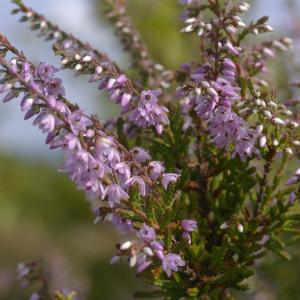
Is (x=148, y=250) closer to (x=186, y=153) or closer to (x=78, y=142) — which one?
(x=78, y=142)

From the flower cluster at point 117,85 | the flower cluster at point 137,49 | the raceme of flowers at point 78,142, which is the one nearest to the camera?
the raceme of flowers at point 78,142

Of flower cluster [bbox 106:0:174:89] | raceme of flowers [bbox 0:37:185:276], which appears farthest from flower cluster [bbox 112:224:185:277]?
flower cluster [bbox 106:0:174:89]

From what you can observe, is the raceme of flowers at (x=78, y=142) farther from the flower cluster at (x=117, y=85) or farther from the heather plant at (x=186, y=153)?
the flower cluster at (x=117, y=85)

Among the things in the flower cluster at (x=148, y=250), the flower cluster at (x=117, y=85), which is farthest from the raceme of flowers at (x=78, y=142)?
the flower cluster at (x=117, y=85)

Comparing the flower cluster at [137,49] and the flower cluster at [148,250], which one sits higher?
the flower cluster at [137,49]

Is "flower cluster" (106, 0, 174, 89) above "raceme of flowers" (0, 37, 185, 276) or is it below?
above

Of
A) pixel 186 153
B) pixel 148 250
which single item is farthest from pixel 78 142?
pixel 186 153

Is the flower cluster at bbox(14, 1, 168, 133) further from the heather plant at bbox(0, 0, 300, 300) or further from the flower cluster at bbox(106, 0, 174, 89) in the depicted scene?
the flower cluster at bbox(106, 0, 174, 89)

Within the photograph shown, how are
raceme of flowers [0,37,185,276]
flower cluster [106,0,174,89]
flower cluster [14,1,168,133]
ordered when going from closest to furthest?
1. raceme of flowers [0,37,185,276]
2. flower cluster [14,1,168,133]
3. flower cluster [106,0,174,89]
